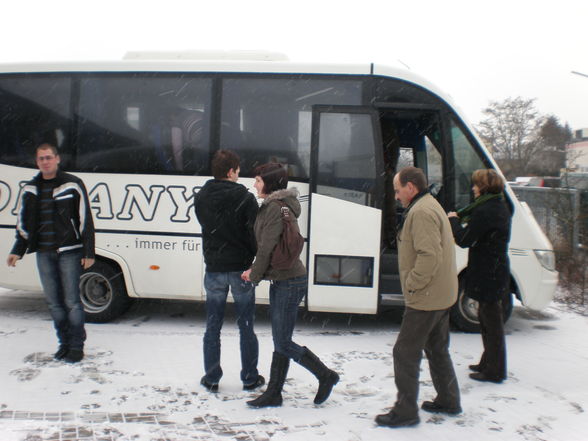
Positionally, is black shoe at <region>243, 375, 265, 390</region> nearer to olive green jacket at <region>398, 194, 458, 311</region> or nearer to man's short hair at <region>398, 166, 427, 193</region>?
olive green jacket at <region>398, 194, 458, 311</region>

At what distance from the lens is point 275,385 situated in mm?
4453

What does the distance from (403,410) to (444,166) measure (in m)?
3.38

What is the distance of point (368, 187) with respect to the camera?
6559mm

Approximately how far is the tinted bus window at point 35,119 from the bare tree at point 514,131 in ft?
156

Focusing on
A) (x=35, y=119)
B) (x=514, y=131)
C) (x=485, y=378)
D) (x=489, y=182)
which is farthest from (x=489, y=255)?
(x=514, y=131)

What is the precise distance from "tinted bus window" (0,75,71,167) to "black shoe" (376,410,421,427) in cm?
482

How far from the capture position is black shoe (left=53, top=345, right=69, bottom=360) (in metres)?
5.53

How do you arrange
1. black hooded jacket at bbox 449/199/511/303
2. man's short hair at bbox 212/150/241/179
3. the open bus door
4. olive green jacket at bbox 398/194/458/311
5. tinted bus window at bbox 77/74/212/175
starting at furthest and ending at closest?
tinted bus window at bbox 77/74/212/175 < the open bus door < black hooded jacket at bbox 449/199/511/303 < man's short hair at bbox 212/150/241/179 < olive green jacket at bbox 398/194/458/311

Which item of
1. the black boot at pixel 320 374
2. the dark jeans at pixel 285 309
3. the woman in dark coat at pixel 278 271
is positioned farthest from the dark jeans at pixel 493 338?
the dark jeans at pixel 285 309

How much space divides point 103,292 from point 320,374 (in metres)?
3.77

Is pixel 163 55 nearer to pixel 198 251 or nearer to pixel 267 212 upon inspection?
pixel 198 251

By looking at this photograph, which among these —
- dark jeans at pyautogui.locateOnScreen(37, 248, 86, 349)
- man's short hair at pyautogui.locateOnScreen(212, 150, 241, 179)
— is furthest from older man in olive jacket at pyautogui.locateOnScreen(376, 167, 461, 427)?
dark jeans at pyautogui.locateOnScreen(37, 248, 86, 349)

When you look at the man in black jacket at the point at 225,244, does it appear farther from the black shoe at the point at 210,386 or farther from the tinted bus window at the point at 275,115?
the tinted bus window at the point at 275,115

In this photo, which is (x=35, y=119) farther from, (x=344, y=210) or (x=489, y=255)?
(x=489, y=255)
